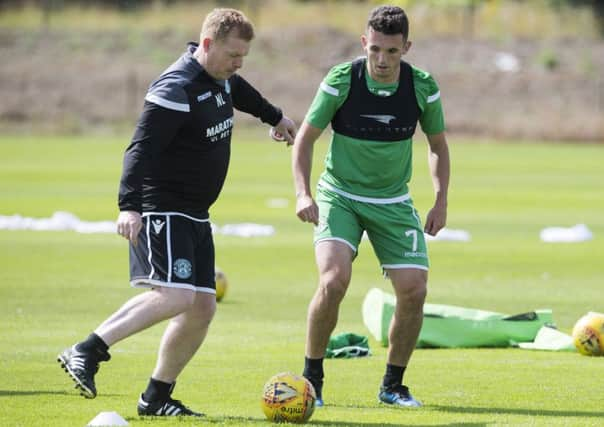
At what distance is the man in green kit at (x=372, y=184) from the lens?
28.9ft

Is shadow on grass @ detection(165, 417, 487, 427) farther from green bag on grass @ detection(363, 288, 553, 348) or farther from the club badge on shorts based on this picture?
green bag on grass @ detection(363, 288, 553, 348)

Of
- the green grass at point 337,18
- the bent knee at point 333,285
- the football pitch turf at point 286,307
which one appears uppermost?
the green grass at point 337,18

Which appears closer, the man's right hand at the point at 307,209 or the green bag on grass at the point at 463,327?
the man's right hand at the point at 307,209

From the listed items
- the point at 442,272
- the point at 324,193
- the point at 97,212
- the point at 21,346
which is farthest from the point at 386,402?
the point at 97,212

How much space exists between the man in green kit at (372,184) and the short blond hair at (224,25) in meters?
0.90

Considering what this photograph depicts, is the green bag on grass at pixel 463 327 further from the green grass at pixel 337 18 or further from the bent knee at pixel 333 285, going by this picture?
the green grass at pixel 337 18

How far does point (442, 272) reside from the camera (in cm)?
1772

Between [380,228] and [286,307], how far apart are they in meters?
5.50

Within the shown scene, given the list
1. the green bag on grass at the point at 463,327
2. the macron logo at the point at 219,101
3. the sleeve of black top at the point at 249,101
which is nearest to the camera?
the macron logo at the point at 219,101

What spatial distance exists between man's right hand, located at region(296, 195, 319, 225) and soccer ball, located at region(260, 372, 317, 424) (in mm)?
1077

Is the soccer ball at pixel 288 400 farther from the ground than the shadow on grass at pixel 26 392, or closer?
farther from the ground

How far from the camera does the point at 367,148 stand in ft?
29.2

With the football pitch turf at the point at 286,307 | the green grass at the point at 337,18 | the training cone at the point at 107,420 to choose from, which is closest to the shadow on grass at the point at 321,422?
the football pitch turf at the point at 286,307

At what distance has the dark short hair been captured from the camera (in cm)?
859
